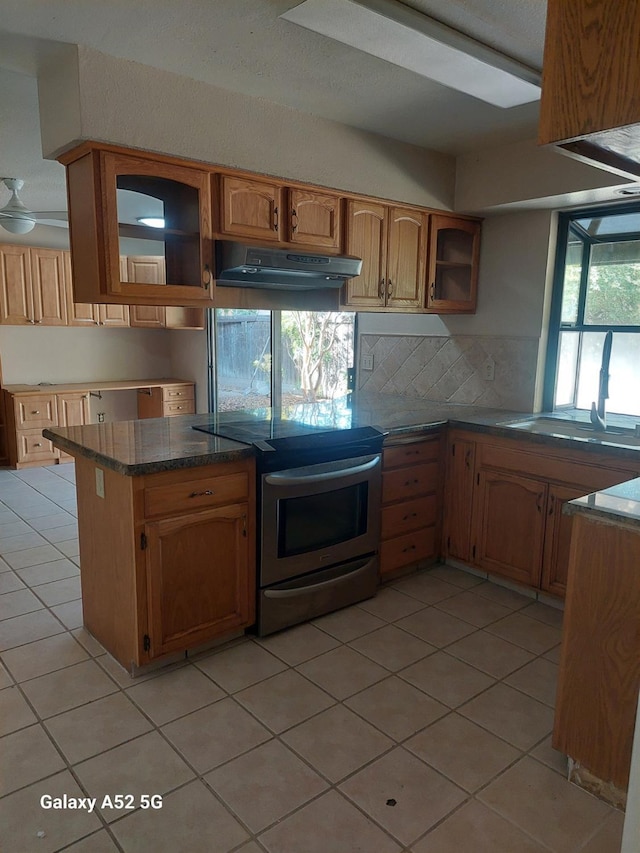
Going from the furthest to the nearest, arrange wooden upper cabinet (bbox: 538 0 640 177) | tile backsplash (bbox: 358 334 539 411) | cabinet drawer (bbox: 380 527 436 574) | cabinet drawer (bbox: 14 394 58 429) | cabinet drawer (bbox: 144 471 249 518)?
cabinet drawer (bbox: 14 394 58 429) → tile backsplash (bbox: 358 334 539 411) → cabinet drawer (bbox: 380 527 436 574) → cabinet drawer (bbox: 144 471 249 518) → wooden upper cabinet (bbox: 538 0 640 177)

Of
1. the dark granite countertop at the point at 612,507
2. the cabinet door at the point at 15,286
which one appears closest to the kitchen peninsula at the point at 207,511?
the dark granite countertop at the point at 612,507

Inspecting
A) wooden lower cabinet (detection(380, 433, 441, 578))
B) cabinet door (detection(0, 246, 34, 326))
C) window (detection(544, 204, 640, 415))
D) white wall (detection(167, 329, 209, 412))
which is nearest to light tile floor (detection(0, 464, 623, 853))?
wooden lower cabinet (detection(380, 433, 441, 578))

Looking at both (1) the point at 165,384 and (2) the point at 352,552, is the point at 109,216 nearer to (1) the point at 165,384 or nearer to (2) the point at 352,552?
(2) the point at 352,552

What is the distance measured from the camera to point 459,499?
11.2 ft

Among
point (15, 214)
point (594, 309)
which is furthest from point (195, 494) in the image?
point (15, 214)

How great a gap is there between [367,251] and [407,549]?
1.73 meters

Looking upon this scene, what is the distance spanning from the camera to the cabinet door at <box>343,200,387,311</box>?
3.29 metres

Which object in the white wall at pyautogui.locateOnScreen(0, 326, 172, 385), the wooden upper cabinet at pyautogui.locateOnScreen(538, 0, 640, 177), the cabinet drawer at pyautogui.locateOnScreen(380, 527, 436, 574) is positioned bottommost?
the cabinet drawer at pyautogui.locateOnScreen(380, 527, 436, 574)

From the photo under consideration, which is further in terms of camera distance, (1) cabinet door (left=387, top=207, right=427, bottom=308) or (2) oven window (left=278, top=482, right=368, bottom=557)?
(1) cabinet door (left=387, top=207, right=427, bottom=308)

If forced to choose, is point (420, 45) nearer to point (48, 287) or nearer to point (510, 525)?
point (510, 525)

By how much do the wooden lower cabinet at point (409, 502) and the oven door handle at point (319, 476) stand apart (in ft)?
0.72

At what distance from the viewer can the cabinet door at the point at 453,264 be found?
3719 mm

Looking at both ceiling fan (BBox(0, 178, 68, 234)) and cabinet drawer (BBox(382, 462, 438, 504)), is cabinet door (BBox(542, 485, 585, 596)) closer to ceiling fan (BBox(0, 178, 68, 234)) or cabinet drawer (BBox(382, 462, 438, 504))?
cabinet drawer (BBox(382, 462, 438, 504))

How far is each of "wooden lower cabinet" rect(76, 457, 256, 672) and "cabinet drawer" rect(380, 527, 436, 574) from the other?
89 cm
